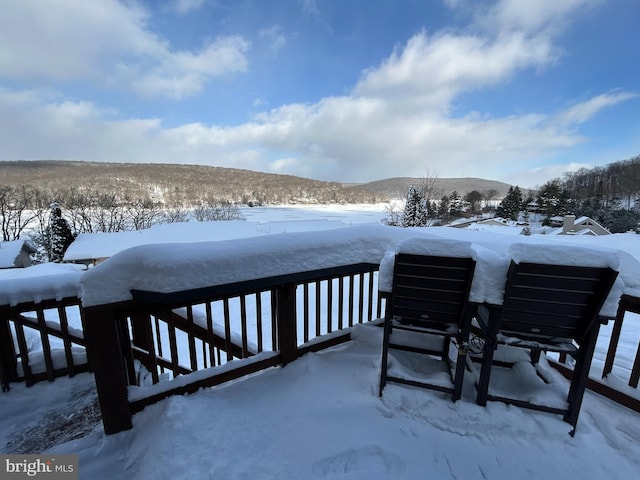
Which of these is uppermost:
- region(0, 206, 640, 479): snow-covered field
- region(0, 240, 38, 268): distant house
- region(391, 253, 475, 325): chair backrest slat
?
region(391, 253, 475, 325): chair backrest slat

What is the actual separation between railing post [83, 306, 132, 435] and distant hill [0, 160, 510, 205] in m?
29.8

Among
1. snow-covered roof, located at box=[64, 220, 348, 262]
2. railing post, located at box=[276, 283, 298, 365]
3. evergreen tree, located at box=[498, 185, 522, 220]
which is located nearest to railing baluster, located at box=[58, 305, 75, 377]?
railing post, located at box=[276, 283, 298, 365]

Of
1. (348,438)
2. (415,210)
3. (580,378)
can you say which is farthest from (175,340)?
(415,210)

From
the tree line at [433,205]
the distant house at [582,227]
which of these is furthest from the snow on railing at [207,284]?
the distant house at [582,227]

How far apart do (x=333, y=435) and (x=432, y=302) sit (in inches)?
45.4

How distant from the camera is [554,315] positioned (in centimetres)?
182

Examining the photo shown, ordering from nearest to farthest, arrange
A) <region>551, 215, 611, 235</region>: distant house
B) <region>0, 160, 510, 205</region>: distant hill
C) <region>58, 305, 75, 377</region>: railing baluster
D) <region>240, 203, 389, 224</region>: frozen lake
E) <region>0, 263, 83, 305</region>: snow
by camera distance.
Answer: <region>0, 263, 83, 305</region>: snow < <region>58, 305, 75, 377</region>: railing baluster < <region>551, 215, 611, 235</region>: distant house < <region>240, 203, 389, 224</region>: frozen lake < <region>0, 160, 510, 205</region>: distant hill

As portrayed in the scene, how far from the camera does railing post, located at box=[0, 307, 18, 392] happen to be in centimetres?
263

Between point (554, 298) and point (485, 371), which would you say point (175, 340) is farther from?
point (554, 298)

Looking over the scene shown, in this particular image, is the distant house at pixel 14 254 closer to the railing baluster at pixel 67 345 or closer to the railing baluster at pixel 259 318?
the railing baluster at pixel 67 345

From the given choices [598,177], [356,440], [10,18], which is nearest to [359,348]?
[356,440]

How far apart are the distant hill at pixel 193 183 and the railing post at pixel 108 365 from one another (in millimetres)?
29789

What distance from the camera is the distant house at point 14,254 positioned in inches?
696

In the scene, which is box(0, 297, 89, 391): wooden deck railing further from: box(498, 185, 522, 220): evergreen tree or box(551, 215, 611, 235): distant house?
box(498, 185, 522, 220): evergreen tree
